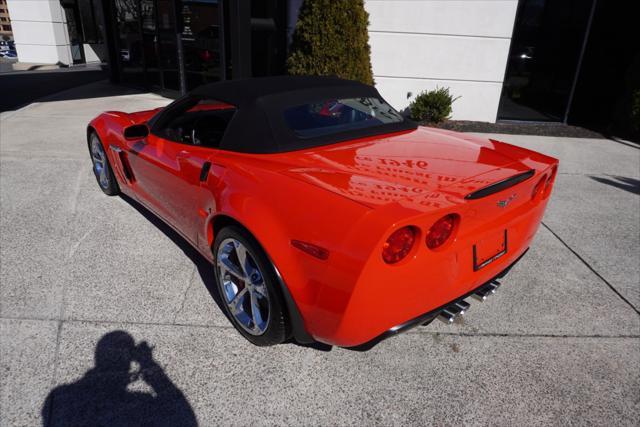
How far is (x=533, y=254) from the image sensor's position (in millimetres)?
3736

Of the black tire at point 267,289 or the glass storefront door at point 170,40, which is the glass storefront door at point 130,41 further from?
the black tire at point 267,289

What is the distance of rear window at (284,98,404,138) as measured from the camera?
8.85 feet

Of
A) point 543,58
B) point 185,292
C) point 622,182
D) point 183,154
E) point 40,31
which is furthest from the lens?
point 40,31

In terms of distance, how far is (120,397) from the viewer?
7.07 feet

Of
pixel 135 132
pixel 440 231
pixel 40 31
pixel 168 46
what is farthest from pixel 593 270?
pixel 40 31

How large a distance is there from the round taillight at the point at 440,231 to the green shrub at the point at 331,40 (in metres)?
6.28

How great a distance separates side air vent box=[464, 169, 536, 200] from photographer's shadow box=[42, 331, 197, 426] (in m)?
1.68

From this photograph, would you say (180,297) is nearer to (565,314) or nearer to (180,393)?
Result: (180,393)

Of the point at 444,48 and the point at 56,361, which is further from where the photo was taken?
the point at 444,48

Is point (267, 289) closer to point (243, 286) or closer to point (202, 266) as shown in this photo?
point (243, 286)

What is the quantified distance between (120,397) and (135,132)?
192cm

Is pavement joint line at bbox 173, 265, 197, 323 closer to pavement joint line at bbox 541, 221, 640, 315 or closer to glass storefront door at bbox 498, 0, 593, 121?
pavement joint line at bbox 541, 221, 640, 315

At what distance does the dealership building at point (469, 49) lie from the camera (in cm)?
852

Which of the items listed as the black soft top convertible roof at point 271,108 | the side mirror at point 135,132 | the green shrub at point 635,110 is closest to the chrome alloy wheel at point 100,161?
the side mirror at point 135,132
